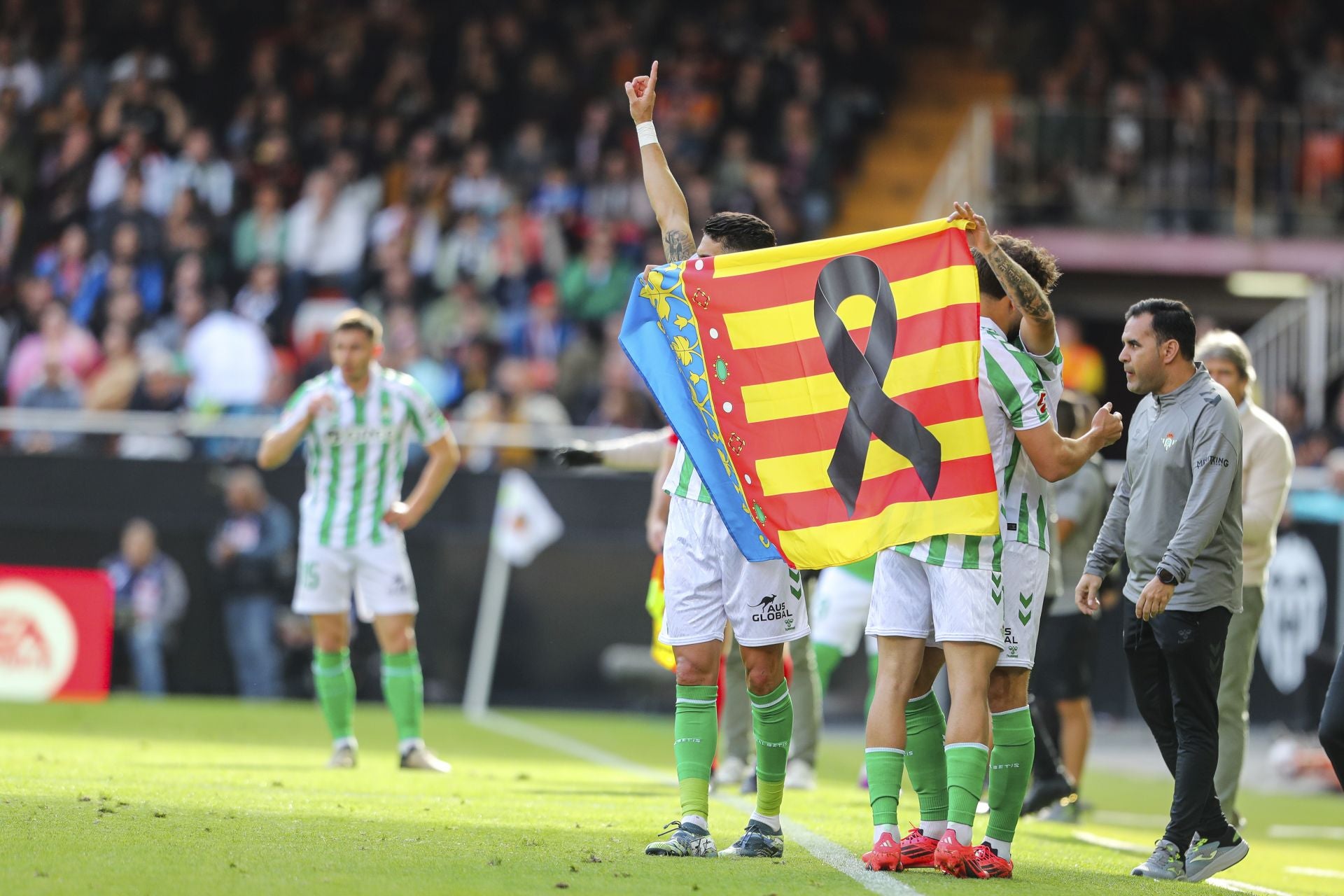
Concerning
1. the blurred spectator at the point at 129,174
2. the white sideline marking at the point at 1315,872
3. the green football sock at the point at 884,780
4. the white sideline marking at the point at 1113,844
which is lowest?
the white sideline marking at the point at 1315,872

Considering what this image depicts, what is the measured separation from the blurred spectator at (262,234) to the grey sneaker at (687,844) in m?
14.0

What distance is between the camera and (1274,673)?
15945mm

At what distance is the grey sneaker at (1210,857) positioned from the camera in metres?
6.95

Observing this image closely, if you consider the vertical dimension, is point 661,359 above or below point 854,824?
above

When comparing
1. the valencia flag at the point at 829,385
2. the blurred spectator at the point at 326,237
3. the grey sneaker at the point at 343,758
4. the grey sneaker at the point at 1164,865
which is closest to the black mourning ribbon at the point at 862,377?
the valencia flag at the point at 829,385

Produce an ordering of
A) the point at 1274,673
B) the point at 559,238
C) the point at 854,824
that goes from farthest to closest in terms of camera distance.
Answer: the point at 559,238
the point at 1274,673
the point at 854,824

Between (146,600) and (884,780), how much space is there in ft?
36.0

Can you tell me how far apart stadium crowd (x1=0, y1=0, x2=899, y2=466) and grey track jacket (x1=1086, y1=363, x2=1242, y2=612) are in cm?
1006

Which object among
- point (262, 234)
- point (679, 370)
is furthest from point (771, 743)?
point (262, 234)

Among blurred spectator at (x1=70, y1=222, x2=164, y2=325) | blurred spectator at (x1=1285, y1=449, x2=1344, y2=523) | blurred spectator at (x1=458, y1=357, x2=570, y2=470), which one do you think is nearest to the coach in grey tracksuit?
blurred spectator at (x1=1285, y1=449, x2=1344, y2=523)

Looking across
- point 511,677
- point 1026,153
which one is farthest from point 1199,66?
point 511,677

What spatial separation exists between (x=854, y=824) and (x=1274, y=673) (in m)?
8.92

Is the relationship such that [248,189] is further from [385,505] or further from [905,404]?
[905,404]

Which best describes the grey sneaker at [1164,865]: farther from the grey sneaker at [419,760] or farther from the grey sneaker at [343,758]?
the grey sneaker at [343,758]
